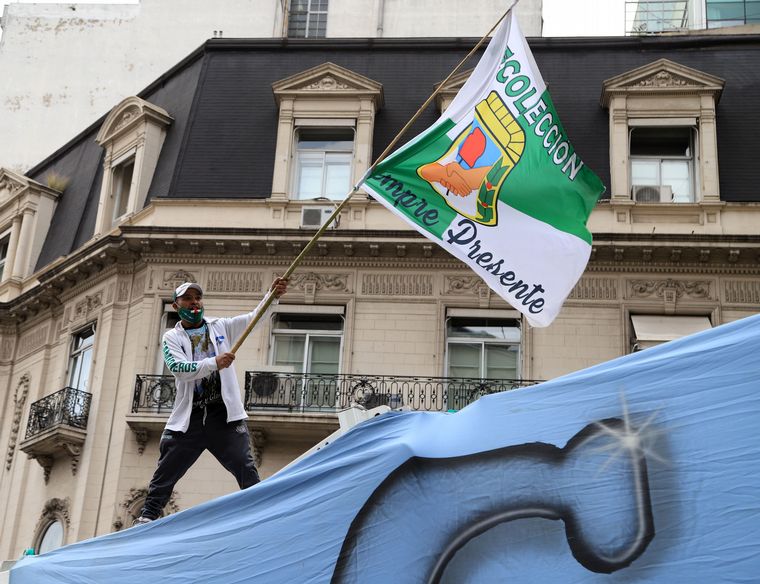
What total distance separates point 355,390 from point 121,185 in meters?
7.28

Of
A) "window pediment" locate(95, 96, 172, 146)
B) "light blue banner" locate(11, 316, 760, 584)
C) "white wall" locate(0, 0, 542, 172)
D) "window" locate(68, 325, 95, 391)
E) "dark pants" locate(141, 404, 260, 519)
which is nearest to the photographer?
"light blue banner" locate(11, 316, 760, 584)

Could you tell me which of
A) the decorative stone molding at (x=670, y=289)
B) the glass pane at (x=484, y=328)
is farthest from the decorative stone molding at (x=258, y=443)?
the decorative stone molding at (x=670, y=289)

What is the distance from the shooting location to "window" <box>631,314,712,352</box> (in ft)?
72.5

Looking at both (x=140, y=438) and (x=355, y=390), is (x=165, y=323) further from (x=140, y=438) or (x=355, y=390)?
(x=355, y=390)

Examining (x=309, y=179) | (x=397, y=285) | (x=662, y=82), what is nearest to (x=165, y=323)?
(x=309, y=179)

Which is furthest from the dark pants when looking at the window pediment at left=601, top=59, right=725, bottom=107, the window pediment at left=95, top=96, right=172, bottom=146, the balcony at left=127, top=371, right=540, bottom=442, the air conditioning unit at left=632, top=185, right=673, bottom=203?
the window pediment at left=95, top=96, right=172, bottom=146

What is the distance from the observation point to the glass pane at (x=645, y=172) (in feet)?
76.9

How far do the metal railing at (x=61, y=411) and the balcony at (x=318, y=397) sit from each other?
52.9 inches

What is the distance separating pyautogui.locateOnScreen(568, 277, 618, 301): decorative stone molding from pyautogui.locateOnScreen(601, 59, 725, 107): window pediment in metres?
3.39

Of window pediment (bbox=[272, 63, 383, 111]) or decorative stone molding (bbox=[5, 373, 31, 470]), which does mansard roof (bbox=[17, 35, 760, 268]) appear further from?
decorative stone molding (bbox=[5, 373, 31, 470])

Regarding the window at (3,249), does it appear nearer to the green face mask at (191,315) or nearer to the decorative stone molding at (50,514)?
the decorative stone molding at (50,514)

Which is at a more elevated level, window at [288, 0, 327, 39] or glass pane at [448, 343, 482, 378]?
window at [288, 0, 327, 39]

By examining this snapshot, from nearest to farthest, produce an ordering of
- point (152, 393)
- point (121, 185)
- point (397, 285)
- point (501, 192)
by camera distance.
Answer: point (501, 192) < point (152, 393) < point (397, 285) < point (121, 185)

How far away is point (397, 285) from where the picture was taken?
76.7 feet
